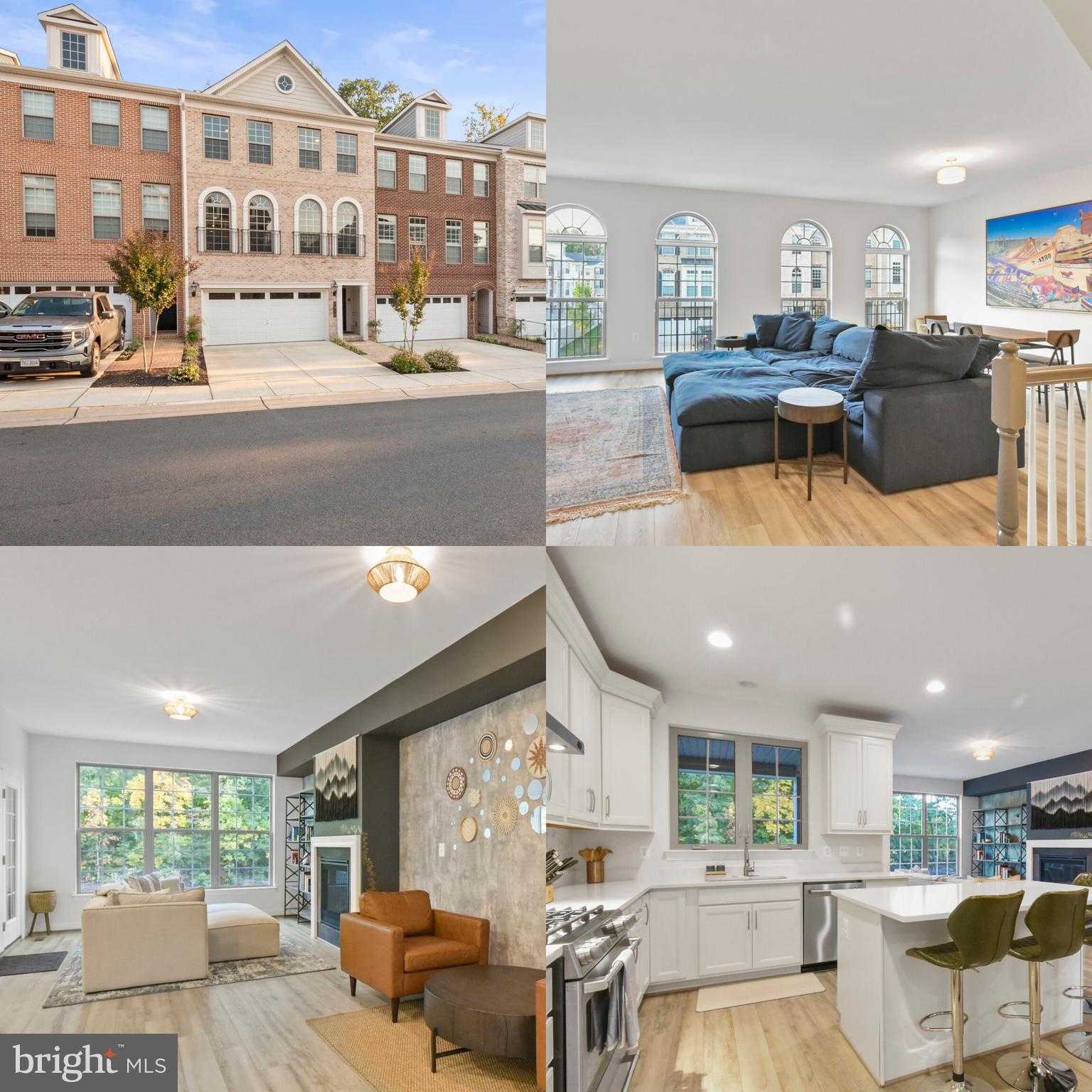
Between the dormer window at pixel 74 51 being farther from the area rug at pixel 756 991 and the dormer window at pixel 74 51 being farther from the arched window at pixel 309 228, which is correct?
the area rug at pixel 756 991

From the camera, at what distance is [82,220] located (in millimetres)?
10914

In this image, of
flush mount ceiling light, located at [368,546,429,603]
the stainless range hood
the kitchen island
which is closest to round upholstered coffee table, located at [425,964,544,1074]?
the stainless range hood

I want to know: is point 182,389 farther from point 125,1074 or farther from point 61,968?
point 125,1074

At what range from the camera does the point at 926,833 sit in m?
9.18

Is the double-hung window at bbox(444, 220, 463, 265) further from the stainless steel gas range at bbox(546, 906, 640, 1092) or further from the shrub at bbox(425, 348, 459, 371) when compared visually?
the stainless steel gas range at bbox(546, 906, 640, 1092)

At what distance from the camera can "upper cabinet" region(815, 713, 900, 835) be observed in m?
6.54

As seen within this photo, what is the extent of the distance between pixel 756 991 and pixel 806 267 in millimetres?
10167

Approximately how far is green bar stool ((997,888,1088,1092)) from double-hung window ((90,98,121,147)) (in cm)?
1314

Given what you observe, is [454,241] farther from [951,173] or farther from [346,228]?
[951,173]

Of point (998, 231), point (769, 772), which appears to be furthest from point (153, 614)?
point (998, 231)

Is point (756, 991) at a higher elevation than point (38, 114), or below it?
below

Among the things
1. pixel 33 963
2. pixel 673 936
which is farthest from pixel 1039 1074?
pixel 33 963

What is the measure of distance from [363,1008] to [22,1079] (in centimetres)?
196

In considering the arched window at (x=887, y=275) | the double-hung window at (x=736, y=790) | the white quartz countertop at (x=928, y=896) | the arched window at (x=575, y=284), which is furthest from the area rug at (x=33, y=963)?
the arched window at (x=887, y=275)
